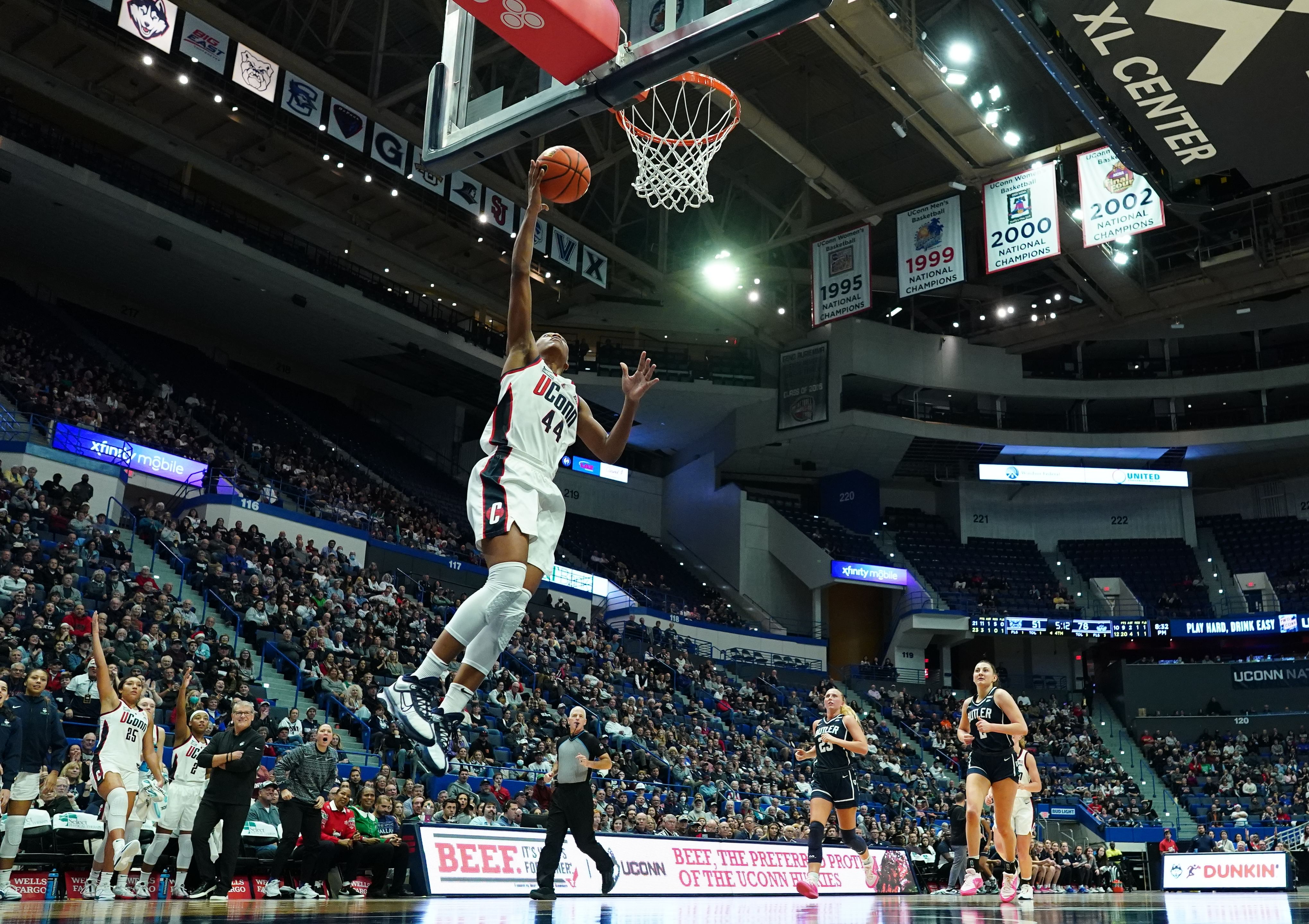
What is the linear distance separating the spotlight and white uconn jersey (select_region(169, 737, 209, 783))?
20.0 meters

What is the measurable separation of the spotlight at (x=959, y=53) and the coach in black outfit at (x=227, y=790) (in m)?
20.1

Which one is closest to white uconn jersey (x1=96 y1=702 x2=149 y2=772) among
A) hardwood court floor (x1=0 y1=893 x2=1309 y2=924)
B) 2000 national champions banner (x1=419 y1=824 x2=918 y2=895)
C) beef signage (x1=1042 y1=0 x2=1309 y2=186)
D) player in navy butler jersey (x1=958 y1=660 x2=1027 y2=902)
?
hardwood court floor (x1=0 y1=893 x2=1309 y2=924)

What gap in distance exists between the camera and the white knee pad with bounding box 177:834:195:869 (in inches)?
395

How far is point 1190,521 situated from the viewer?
141 ft

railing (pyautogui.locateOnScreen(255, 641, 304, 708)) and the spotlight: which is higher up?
the spotlight

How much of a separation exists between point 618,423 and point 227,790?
522cm

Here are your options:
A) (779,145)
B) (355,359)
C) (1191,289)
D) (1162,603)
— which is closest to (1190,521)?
(1162,603)

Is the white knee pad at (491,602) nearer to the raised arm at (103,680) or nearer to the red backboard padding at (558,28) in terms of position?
the red backboard padding at (558,28)

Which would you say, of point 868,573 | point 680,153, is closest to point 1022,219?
point 680,153

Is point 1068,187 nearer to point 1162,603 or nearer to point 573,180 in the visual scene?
point 1162,603

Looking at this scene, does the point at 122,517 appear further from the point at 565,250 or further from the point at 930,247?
the point at 930,247

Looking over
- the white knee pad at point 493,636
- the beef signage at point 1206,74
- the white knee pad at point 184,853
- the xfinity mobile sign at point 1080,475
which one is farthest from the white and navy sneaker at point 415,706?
the xfinity mobile sign at point 1080,475

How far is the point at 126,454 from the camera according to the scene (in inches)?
962

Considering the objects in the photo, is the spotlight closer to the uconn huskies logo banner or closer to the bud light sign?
the uconn huskies logo banner
